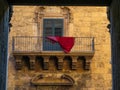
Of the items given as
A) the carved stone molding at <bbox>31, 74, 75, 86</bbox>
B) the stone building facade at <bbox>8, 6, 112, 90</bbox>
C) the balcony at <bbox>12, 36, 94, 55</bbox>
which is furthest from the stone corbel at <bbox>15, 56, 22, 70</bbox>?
the carved stone molding at <bbox>31, 74, 75, 86</bbox>

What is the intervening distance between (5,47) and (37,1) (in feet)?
3.77

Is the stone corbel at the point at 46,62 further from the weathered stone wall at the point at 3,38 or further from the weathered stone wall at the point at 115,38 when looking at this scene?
the weathered stone wall at the point at 115,38

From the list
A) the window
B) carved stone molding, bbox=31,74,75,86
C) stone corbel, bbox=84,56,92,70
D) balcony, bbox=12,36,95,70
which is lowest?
carved stone molding, bbox=31,74,75,86

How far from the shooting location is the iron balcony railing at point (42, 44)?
784 inches

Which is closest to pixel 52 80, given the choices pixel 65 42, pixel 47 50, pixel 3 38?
pixel 47 50

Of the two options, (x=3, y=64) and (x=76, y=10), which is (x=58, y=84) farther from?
(x=3, y=64)

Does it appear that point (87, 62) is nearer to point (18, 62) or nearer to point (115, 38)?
point (18, 62)

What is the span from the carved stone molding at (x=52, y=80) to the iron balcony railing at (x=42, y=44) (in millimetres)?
1148

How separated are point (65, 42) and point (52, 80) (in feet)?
5.74

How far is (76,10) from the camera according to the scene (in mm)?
20688

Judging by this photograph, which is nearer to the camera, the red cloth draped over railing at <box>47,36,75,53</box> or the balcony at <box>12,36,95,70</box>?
the red cloth draped over railing at <box>47,36,75,53</box>

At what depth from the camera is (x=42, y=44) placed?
2006cm

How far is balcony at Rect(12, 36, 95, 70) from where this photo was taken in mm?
19766

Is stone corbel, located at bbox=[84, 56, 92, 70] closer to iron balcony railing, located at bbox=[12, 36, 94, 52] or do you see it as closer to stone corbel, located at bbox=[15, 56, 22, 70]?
iron balcony railing, located at bbox=[12, 36, 94, 52]
